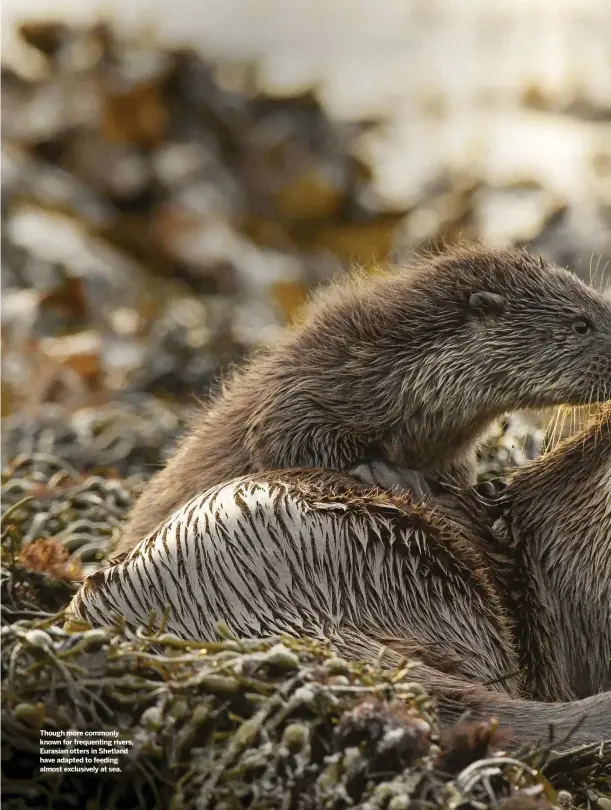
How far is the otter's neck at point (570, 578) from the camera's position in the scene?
3.71 m

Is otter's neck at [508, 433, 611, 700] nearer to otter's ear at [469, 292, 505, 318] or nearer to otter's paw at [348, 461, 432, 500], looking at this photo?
otter's paw at [348, 461, 432, 500]

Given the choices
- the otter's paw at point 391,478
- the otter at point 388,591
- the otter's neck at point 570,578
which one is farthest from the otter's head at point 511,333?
the otter at point 388,591

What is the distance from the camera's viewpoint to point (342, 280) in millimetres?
4762

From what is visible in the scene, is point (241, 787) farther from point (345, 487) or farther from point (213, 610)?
point (345, 487)

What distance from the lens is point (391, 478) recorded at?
401cm

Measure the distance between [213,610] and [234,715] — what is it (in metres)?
0.55

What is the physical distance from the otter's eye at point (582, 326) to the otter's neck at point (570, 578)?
64cm

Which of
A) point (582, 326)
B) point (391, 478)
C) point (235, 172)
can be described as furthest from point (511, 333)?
point (235, 172)

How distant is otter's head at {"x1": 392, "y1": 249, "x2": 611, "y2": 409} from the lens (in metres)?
4.33

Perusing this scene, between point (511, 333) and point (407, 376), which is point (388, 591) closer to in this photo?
point (407, 376)

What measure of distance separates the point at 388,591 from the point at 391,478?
27.0 inches

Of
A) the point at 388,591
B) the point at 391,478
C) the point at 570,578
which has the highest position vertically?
the point at 391,478

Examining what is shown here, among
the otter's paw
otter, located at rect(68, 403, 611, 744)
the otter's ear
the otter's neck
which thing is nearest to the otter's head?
the otter's ear

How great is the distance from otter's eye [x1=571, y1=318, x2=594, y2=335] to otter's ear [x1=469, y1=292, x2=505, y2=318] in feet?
0.84
